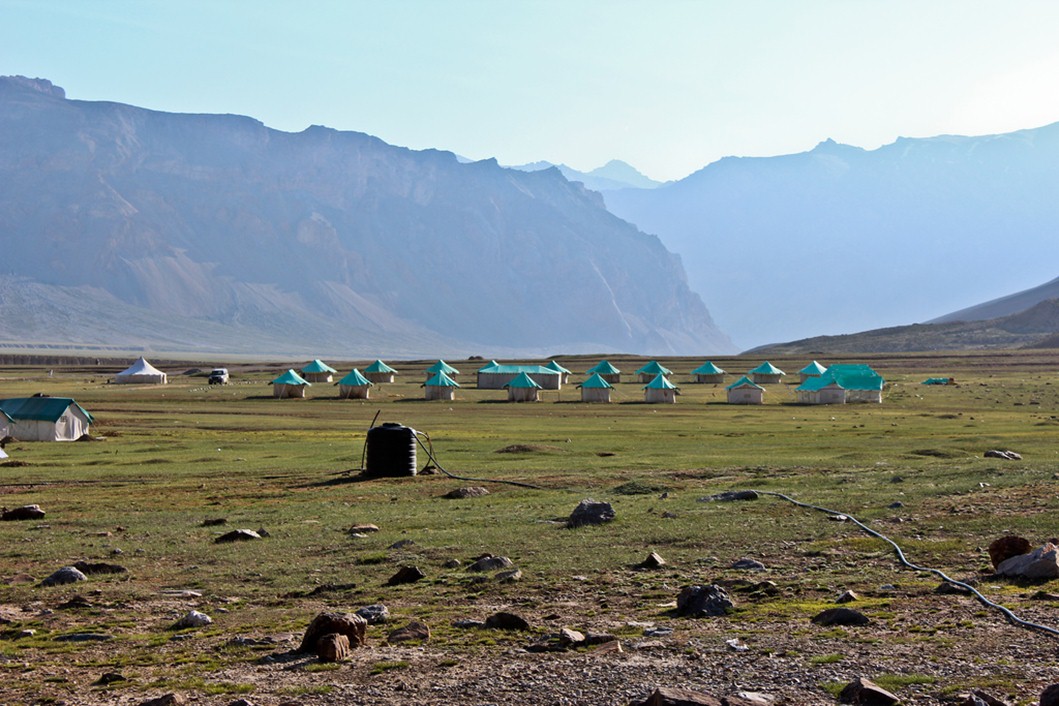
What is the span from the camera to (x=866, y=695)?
949cm

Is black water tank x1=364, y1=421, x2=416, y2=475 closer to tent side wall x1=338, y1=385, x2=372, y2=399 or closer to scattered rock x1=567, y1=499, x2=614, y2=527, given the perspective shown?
scattered rock x1=567, y1=499, x2=614, y2=527

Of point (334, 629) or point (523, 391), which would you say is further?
point (523, 391)

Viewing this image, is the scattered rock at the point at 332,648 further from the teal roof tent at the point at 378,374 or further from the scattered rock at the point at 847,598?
the teal roof tent at the point at 378,374

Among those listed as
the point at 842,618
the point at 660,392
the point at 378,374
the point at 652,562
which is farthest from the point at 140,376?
the point at 842,618

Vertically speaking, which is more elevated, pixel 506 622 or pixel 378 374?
pixel 378 374

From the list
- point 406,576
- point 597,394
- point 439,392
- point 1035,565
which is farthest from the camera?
point 439,392

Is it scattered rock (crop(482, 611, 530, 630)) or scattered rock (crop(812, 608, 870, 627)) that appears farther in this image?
scattered rock (crop(482, 611, 530, 630))

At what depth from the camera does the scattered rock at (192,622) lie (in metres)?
13.0

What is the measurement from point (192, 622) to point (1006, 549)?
964cm

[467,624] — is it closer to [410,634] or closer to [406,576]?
[410,634]

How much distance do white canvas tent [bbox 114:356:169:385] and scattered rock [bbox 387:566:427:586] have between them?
317 feet

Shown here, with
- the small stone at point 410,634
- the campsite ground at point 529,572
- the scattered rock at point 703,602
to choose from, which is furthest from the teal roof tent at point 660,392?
the small stone at point 410,634

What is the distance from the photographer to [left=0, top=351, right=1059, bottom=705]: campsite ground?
10539mm

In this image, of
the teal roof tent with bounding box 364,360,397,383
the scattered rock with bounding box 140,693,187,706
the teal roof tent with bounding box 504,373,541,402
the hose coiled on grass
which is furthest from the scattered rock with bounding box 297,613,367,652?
the teal roof tent with bounding box 364,360,397,383
